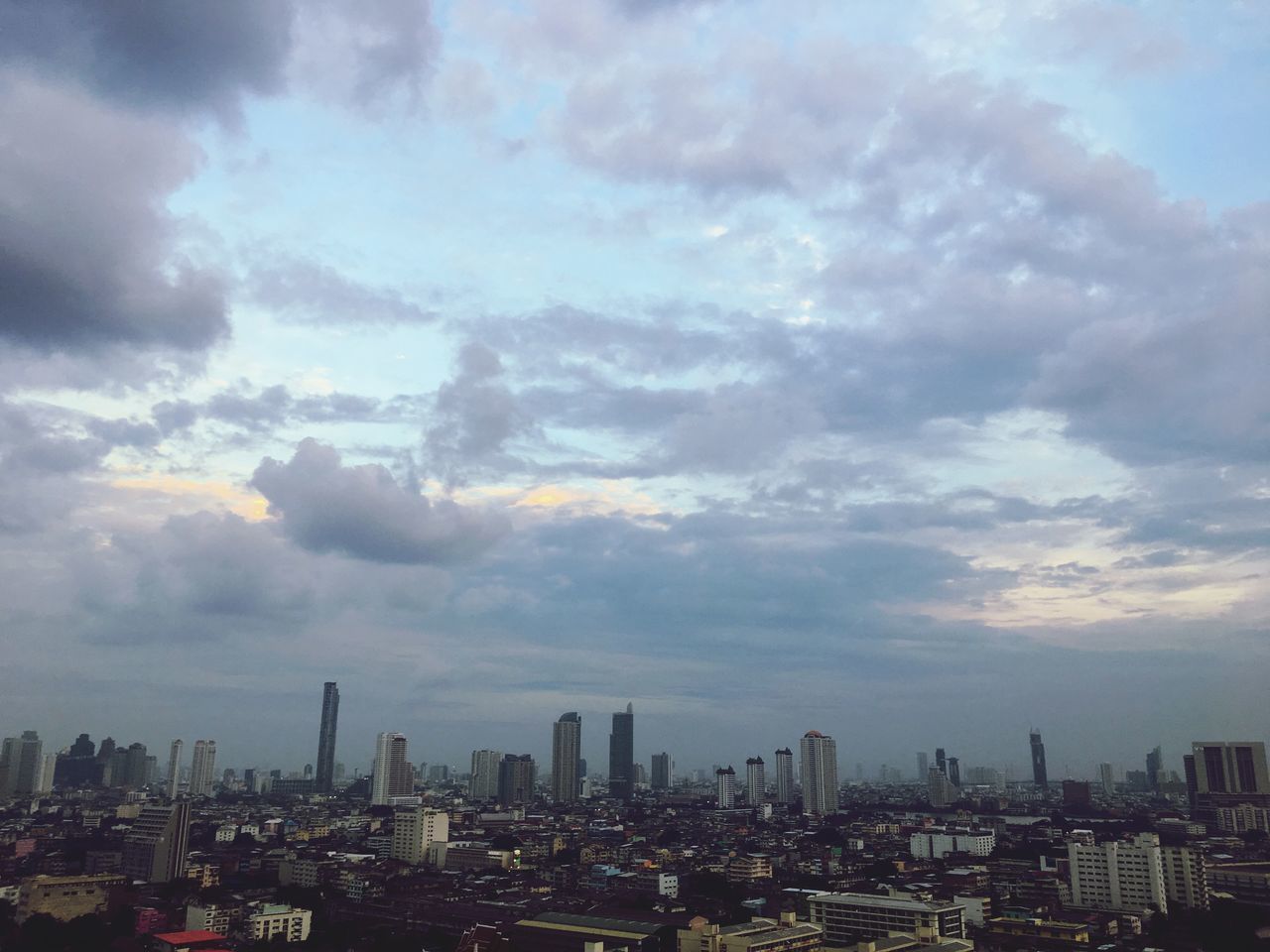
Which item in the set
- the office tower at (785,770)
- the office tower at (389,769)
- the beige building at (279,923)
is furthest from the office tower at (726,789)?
the beige building at (279,923)

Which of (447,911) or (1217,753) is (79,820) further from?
(1217,753)

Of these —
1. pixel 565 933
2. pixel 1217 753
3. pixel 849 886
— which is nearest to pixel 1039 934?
pixel 849 886

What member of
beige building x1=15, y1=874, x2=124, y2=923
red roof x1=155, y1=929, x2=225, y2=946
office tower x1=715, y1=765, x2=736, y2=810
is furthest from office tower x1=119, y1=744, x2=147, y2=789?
red roof x1=155, y1=929, x2=225, y2=946

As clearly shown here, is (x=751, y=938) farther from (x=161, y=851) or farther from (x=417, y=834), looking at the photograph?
(x=417, y=834)

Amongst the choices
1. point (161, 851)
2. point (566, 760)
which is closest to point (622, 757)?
point (566, 760)

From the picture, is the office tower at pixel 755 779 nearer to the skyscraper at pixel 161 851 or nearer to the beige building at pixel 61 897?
the skyscraper at pixel 161 851
